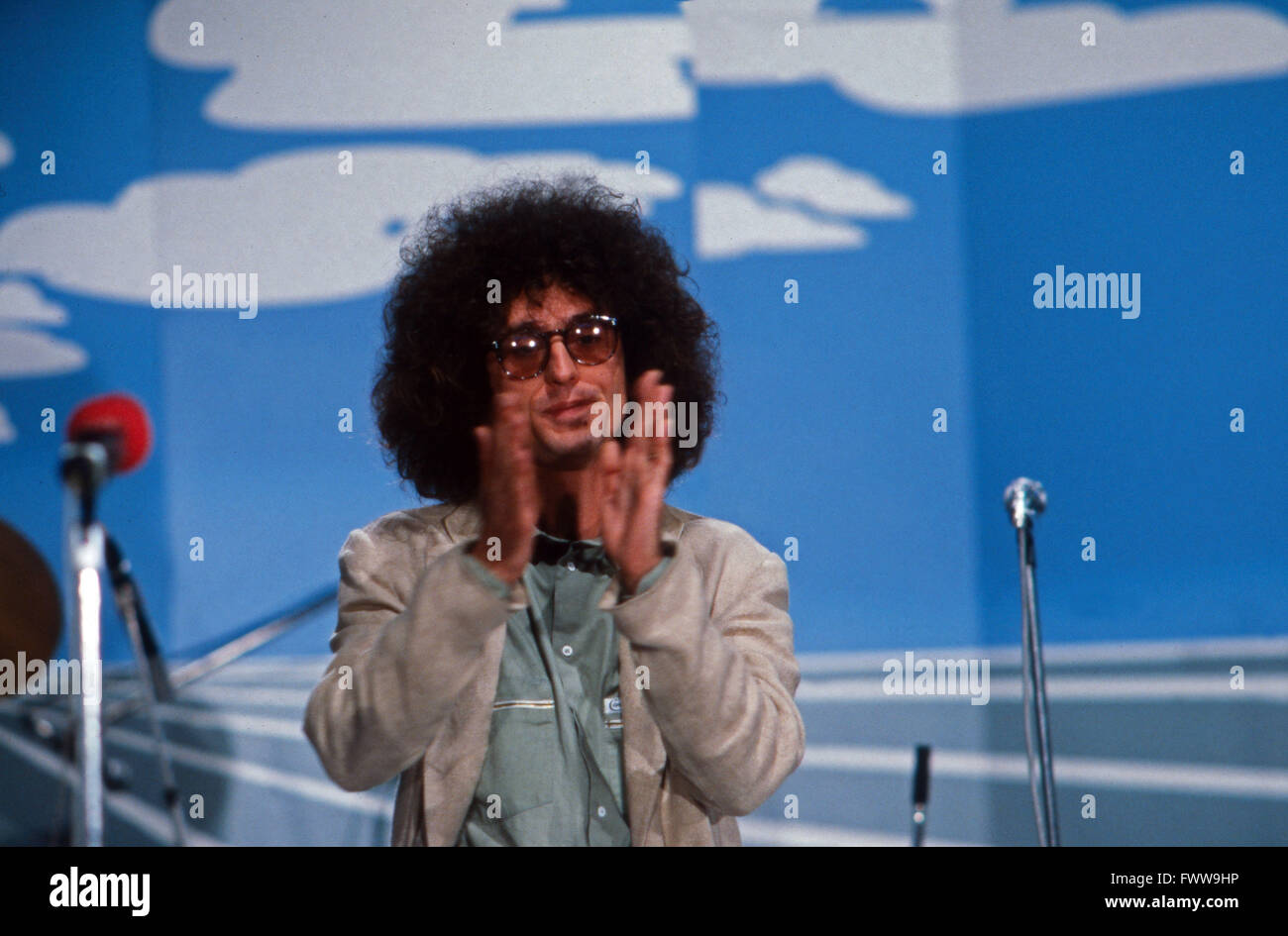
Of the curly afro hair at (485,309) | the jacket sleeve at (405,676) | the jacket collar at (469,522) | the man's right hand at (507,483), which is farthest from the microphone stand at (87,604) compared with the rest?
the curly afro hair at (485,309)

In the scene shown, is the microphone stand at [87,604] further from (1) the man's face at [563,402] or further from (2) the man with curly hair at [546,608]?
(1) the man's face at [563,402]

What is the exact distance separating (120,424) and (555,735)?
1517mm

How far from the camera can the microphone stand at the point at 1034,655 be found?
1.78 m

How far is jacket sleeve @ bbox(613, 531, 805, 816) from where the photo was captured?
149 centimetres

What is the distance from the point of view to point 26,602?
2.39 meters

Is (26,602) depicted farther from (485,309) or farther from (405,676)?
(405,676)

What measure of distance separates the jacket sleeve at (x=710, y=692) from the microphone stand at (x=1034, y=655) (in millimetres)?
405

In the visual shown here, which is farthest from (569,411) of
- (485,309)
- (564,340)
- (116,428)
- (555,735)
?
(116,428)

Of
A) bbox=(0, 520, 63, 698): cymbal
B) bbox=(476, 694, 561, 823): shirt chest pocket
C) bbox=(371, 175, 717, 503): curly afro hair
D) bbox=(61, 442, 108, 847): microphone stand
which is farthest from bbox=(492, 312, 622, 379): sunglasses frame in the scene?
bbox=(0, 520, 63, 698): cymbal

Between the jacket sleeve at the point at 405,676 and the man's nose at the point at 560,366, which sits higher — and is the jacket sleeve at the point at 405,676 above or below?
below

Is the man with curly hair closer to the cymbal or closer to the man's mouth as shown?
the man's mouth
